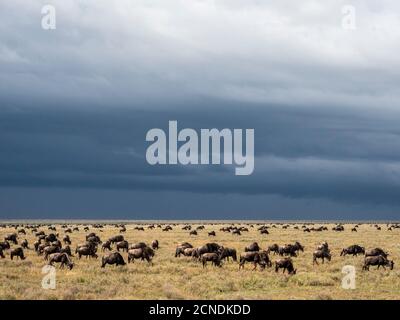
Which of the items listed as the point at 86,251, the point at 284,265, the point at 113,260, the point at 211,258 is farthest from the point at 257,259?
the point at 86,251

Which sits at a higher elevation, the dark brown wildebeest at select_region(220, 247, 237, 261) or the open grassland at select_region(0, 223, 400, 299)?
the dark brown wildebeest at select_region(220, 247, 237, 261)

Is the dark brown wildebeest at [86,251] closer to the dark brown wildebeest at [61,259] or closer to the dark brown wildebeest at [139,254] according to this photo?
the dark brown wildebeest at [139,254]

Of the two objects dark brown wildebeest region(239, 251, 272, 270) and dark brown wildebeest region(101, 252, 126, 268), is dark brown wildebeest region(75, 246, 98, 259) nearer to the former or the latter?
dark brown wildebeest region(101, 252, 126, 268)

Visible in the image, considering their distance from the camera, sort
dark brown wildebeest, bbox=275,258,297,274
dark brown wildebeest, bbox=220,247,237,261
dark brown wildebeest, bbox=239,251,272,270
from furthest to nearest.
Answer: dark brown wildebeest, bbox=220,247,237,261, dark brown wildebeest, bbox=239,251,272,270, dark brown wildebeest, bbox=275,258,297,274

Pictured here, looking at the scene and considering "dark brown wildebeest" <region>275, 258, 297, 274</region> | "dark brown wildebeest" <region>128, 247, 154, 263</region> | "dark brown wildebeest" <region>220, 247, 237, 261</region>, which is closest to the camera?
"dark brown wildebeest" <region>275, 258, 297, 274</region>

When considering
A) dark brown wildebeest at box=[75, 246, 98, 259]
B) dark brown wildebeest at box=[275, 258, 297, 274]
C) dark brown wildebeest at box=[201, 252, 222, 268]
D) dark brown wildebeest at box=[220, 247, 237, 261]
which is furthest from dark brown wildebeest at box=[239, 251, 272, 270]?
dark brown wildebeest at box=[75, 246, 98, 259]

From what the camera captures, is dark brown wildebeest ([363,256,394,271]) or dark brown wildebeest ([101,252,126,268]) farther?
dark brown wildebeest ([101,252,126,268])

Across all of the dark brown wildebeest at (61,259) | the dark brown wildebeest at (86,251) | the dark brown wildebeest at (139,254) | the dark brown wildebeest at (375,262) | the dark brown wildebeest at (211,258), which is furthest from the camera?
the dark brown wildebeest at (86,251)

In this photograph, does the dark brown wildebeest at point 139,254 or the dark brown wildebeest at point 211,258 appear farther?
the dark brown wildebeest at point 139,254

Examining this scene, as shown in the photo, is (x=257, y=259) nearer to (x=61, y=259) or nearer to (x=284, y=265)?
(x=284, y=265)

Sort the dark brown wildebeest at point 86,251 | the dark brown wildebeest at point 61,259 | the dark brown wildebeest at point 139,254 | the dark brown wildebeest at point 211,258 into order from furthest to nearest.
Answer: the dark brown wildebeest at point 86,251
the dark brown wildebeest at point 139,254
the dark brown wildebeest at point 211,258
the dark brown wildebeest at point 61,259

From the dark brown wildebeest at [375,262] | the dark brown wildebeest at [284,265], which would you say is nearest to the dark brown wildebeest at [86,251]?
the dark brown wildebeest at [284,265]

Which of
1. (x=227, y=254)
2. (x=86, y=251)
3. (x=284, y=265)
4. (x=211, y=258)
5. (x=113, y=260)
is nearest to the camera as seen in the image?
(x=284, y=265)
